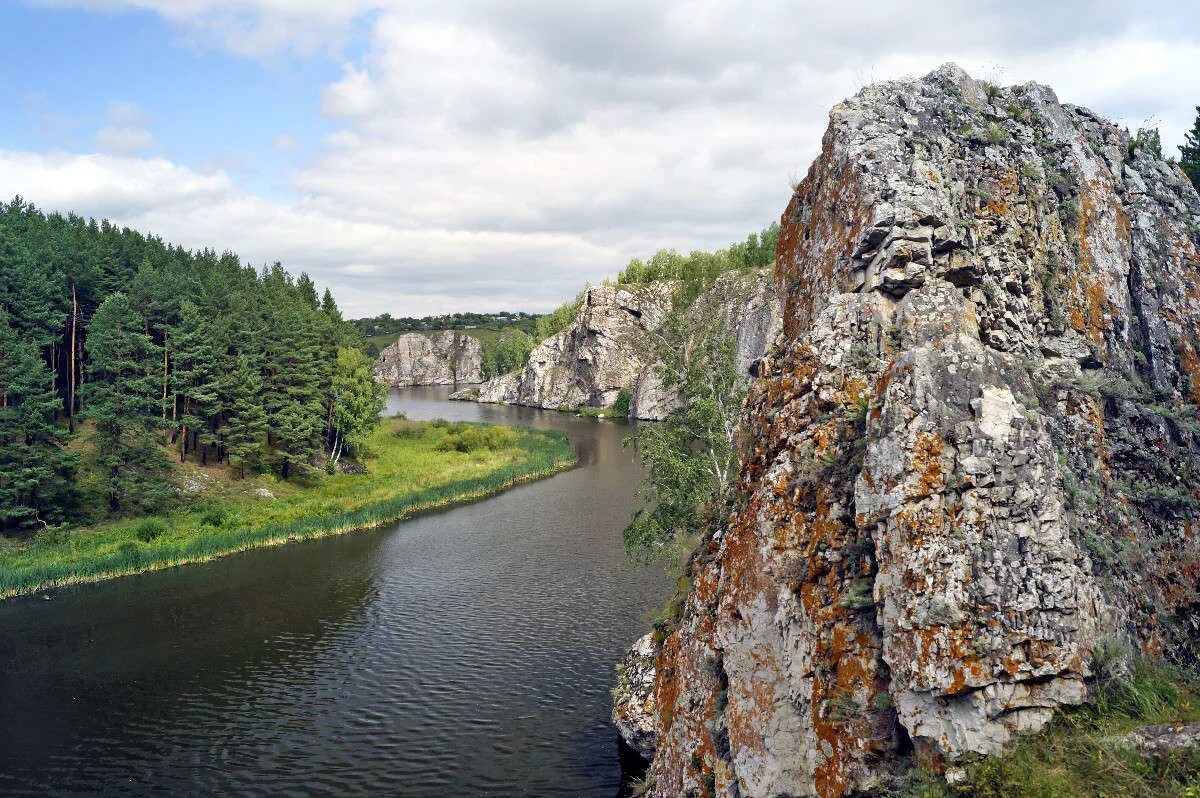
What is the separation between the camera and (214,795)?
21.0 m

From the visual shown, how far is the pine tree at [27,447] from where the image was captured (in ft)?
138

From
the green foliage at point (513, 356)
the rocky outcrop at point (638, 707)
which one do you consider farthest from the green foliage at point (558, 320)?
the rocky outcrop at point (638, 707)

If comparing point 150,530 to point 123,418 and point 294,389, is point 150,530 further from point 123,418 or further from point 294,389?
point 294,389

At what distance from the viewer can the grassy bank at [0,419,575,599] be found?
132 feet

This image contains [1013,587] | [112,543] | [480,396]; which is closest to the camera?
[1013,587]

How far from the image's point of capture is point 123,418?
47.5m

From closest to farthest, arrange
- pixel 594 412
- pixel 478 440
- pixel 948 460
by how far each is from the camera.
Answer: pixel 948 460
pixel 478 440
pixel 594 412

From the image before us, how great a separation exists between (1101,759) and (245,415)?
60.5m

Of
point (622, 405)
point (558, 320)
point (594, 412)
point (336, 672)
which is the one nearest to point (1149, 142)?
point (336, 672)

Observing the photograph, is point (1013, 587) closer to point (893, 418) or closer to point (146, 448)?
point (893, 418)

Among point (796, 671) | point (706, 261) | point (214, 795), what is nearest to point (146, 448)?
point (214, 795)

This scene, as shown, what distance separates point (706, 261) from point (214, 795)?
122086 millimetres

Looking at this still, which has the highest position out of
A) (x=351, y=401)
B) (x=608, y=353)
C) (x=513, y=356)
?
(x=513, y=356)

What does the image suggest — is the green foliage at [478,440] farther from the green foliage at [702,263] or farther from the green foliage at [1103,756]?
the green foliage at [1103,756]
